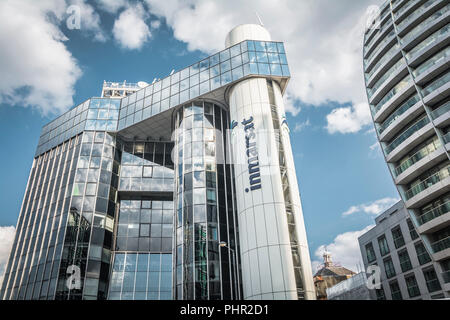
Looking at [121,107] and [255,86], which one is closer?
[255,86]

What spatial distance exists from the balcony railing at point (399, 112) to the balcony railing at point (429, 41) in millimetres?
5694

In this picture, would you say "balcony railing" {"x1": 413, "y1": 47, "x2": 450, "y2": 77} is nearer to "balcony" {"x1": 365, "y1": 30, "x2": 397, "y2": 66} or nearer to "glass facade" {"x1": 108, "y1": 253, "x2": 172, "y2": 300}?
"balcony" {"x1": 365, "y1": 30, "x2": 397, "y2": 66}

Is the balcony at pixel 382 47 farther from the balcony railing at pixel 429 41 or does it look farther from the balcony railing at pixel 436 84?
the balcony railing at pixel 436 84

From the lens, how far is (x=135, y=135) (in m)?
51.9

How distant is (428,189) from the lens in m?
37.0

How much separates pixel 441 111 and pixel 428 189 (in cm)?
882

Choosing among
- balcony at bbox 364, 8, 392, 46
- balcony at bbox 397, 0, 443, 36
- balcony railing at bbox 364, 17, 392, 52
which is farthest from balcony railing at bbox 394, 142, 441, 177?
balcony at bbox 364, 8, 392, 46

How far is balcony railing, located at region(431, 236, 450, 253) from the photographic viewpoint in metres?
35.8

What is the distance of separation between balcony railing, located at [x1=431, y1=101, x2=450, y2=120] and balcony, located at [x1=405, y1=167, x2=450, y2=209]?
20.0ft

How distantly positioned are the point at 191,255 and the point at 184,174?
33.2ft

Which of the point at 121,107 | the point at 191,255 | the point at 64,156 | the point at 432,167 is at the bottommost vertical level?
the point at 191,255
